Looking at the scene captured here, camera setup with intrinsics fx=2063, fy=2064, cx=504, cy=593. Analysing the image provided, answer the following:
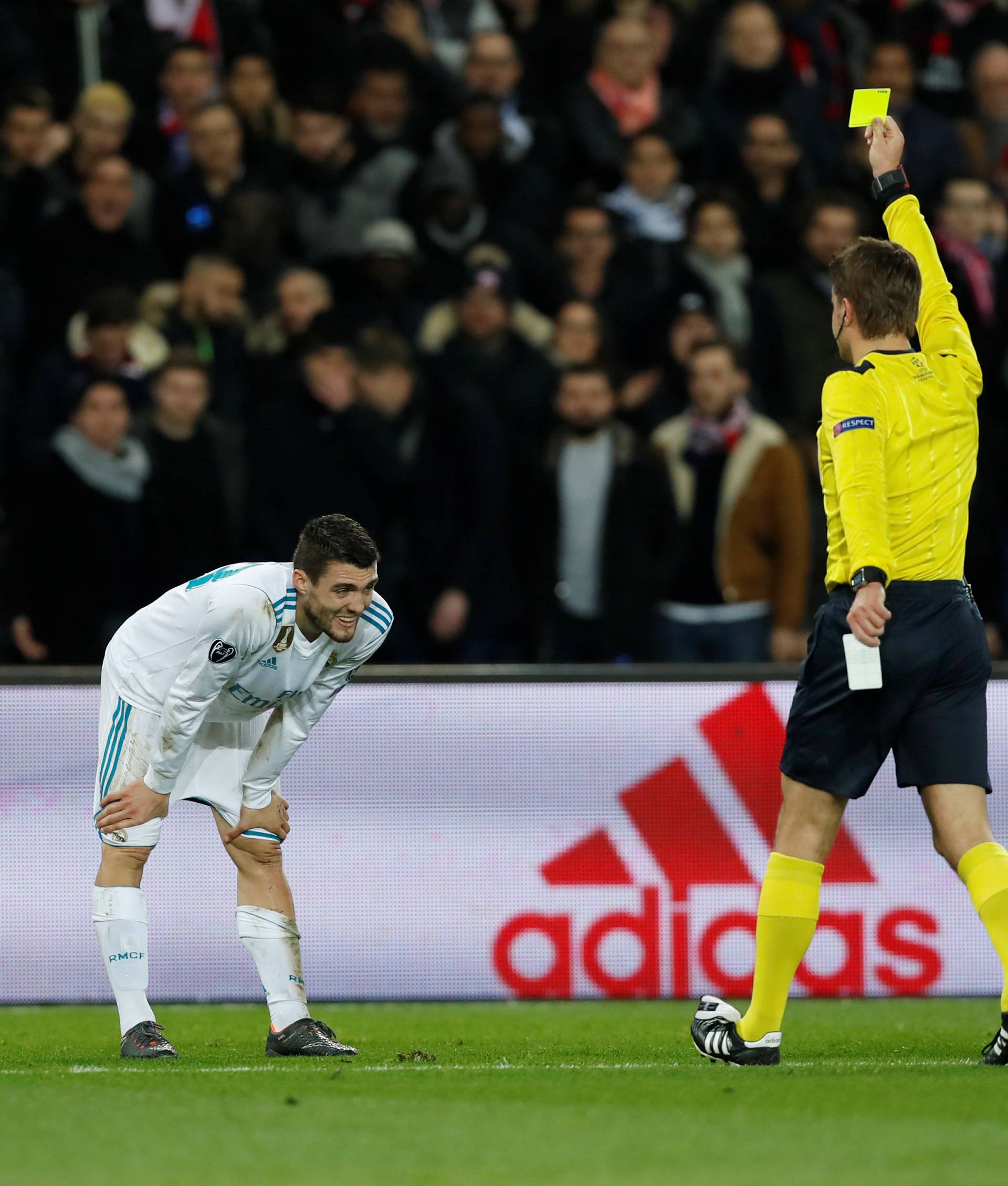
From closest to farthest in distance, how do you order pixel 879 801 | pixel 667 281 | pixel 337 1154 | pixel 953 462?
1. pixel 337 1154
2. pixel 953 462
3. pixel 879 801
4. pixel 667 281

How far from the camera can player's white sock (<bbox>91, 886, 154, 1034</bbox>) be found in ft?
21.0

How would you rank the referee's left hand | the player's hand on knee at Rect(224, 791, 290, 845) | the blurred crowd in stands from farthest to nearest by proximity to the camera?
Result: the blurred crowd in stands → the player's hand on knee at Rect(224, 791, 290, 845) → the referee's left hand

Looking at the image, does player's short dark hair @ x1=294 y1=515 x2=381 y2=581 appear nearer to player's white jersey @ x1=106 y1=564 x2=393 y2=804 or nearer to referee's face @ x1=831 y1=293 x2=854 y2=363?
player's white jersey @ x1=106 y1=564 x2=393 y2=804

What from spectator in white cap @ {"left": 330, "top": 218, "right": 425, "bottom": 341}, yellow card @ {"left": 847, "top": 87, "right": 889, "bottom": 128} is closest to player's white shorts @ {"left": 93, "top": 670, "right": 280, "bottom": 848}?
yellow card @ {"left": 847, "top": 87, "right": 889, "bottom": 128}

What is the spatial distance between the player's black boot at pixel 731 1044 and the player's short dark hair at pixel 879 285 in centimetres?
201

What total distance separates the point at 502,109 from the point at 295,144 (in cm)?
141

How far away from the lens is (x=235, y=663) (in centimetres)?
623

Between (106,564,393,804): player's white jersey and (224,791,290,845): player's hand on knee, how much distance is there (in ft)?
0.13

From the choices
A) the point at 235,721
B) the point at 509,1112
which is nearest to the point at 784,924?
the point at 509,1112

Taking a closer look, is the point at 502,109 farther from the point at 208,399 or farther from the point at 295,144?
the point at 208,399

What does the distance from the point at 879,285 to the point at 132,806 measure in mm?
2724

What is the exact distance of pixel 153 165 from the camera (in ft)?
40.6

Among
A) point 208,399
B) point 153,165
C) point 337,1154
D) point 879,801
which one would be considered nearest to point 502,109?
point 153,165

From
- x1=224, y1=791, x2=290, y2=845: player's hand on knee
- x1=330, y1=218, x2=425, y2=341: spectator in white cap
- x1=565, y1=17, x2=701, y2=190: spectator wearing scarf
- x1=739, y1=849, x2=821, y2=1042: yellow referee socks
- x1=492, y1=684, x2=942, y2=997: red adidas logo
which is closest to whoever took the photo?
x1=739, y1=849, x2=821, y2=1042: yellow referee socks
